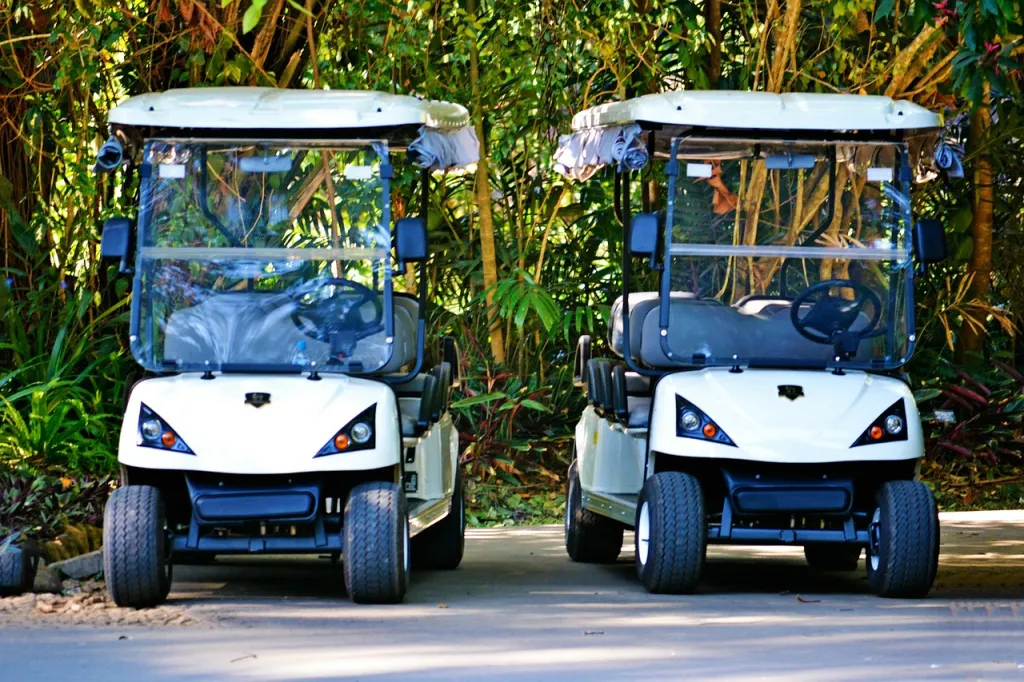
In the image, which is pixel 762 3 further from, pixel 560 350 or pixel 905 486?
pixel 905 486

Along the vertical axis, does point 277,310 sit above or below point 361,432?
above

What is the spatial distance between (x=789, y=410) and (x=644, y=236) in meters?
0.88

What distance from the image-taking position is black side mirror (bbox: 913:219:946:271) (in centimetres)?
672

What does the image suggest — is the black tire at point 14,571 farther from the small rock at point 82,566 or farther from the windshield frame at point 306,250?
the windshield frame at point 306,250

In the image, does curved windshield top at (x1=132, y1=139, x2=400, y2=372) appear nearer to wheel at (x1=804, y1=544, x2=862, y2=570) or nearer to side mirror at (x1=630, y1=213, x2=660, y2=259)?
side mirror at (x1=630, y1=213, x2=660, y2=259)

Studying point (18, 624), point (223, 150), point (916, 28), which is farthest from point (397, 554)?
point (916, 28)

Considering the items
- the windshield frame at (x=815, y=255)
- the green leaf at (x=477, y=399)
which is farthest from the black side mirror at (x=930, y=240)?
the green leaf at (x=477, y=399)

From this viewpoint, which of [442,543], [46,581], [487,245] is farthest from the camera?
[487,245]

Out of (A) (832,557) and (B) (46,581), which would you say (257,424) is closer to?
(B) (46,581)

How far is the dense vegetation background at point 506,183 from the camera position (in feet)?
31.1

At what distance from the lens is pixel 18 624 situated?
5.80m

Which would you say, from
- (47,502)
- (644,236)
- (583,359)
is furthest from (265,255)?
(583,359)

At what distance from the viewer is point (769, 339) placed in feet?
23.5

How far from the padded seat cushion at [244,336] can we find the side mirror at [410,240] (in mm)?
465
